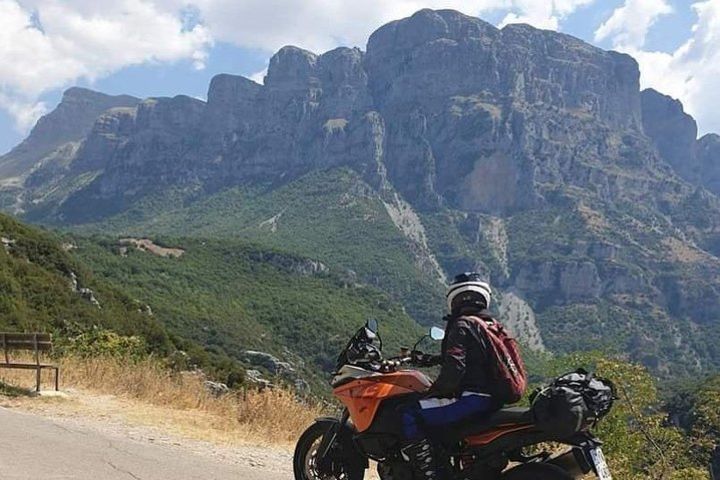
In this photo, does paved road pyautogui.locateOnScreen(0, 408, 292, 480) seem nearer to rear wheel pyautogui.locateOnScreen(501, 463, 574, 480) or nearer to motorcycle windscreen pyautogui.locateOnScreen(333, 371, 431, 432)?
motorcycle windscreen pyautogui.locateOnScreen(333, 371, 431, 432)

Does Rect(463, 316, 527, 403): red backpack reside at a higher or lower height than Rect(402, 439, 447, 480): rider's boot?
higher

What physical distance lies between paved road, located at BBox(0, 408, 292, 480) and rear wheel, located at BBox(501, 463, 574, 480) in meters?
2.73

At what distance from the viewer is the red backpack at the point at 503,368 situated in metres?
4.07

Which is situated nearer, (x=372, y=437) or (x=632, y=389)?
(x=372, y=437)

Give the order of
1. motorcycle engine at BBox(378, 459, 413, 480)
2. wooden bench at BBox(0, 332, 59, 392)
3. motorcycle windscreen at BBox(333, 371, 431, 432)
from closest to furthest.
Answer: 1. motorcycle engine at BBox(378, 459, 413, 480)
2. motorcycle windscreen at BBox(333, 371, 431, 432)
3. wooden bench at BBox(0, 332, 59, 392)

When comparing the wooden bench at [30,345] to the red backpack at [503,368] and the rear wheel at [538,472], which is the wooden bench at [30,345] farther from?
the rear wheel at [538,472]

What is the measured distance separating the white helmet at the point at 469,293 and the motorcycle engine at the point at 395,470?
3.33ft

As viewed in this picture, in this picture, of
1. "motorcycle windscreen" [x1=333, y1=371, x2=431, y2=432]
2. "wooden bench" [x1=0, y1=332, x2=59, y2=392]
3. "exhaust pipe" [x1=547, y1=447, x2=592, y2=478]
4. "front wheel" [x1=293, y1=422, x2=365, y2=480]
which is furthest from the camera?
"wooden bench" [x1=0, y1=332, x2=59, y2=392]

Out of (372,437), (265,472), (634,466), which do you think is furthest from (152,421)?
Result: (634,466)

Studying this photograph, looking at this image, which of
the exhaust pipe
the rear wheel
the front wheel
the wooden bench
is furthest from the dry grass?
the exhaust pipe

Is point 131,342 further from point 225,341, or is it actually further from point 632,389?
point 225,341

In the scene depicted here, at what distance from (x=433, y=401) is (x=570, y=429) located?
2.94 feet

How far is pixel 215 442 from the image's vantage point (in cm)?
752

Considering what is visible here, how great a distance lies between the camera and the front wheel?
4914 mm
